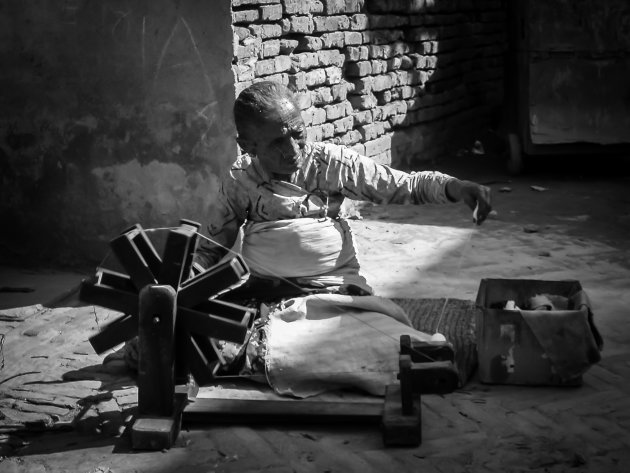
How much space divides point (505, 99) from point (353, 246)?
8215 mm

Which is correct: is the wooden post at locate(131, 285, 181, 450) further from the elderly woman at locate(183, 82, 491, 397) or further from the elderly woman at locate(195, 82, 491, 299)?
the elderly woman at locate(195, 82, 491, 299)

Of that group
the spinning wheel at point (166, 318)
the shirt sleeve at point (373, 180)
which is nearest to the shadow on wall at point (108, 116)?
the shirt sleeve at point (373, 180)

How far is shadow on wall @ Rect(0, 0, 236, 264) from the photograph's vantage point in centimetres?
639

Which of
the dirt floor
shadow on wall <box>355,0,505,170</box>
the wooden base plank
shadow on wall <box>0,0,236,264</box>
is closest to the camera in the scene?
the dirt floor

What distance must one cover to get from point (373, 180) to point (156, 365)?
53.3 inches

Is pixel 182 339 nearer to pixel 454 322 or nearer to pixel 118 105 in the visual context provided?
pixel 454 322

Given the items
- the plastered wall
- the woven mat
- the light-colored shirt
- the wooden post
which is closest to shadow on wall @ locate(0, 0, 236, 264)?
the plastered wall

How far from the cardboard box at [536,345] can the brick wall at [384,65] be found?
9.02 ft

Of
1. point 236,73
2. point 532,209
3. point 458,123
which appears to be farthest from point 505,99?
point 236,73

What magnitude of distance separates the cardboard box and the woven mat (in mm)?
183

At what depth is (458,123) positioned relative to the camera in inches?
452

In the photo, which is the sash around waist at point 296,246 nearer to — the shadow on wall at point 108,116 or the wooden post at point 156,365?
the wooden post at point 156,365

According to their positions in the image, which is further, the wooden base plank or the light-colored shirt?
the light-colored shirt

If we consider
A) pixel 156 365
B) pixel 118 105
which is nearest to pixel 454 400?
pixel 156 365
